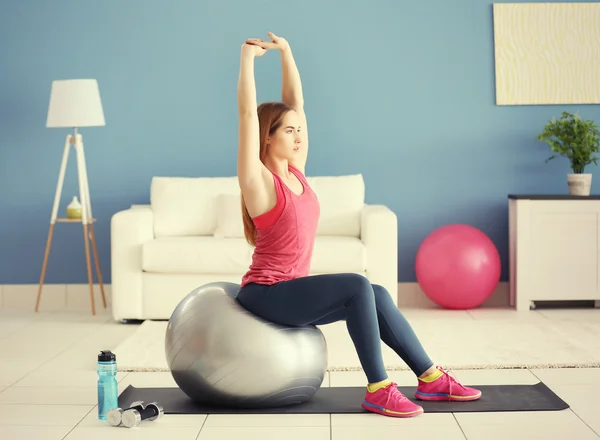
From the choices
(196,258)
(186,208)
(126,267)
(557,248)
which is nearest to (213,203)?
(186,208)

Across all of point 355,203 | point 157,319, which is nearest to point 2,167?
point 157,319

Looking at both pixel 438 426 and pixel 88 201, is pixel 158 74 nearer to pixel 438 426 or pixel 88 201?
pixel 88 201

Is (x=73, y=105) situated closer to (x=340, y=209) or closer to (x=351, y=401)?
(x=340, y=209)

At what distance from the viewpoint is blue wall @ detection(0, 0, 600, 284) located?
5.88 meters

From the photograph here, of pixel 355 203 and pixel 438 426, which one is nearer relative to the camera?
pixel 438 426

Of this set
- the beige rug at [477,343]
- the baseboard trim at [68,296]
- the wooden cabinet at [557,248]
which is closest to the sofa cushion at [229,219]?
the beige rug at [477,343]

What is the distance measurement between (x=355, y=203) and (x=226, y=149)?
0.99 meters

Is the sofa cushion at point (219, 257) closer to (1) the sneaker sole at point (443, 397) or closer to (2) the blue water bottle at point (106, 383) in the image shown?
(1) the sneaker sole at point (443, 397)

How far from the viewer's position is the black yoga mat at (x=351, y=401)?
307 centimetres

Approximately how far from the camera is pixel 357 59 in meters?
5.89

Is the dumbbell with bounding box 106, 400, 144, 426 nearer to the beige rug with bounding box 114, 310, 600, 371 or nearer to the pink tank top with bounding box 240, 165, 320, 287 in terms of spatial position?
the pink tank top with bounding box 240, 165, 320, 287

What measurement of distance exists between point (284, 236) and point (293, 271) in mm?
134

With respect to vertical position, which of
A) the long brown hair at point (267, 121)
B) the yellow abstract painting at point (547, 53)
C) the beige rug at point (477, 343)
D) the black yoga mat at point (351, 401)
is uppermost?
the yellow abstract painting at point (547, 53)

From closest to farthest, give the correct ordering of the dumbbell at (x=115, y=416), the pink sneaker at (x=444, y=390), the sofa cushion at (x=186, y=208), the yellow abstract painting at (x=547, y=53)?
the dumbbell at (x=115, y=416) → the pink sneaker at (x=444, y=390) → the sofa cushion at (x=186, y=208) → the yellow abstract painting at (x=547, y=53)
